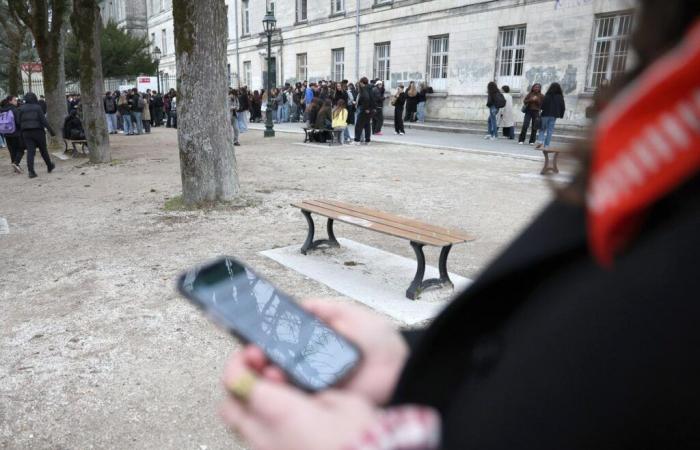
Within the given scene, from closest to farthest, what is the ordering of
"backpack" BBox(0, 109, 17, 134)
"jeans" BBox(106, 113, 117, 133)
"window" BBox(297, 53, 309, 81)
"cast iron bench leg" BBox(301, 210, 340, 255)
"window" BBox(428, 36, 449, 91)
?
"cast iron bench leg" BBox(301, 210, 340, 255) < "backpack" BBox(0, 109, 17, 134) < "jeans" BBox(106, 113, 117, 133) < "window" BBox(428, 36, 449, 91) < "window" BBox(297, 53, 309, 81)

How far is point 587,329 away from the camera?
0.54m

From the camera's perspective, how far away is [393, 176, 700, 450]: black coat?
19.8 inches

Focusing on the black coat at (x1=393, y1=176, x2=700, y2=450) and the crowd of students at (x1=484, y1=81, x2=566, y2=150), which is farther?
the crowd of students at (x1=484, y1=81, x2=566, y2=150)

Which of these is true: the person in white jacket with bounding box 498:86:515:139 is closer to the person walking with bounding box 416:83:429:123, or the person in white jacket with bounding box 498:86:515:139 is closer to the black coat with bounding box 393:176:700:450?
the person walking with bounding box 416:83:429:123

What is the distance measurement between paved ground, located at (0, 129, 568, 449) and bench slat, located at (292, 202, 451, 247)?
674mm

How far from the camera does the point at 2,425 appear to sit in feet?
9.37

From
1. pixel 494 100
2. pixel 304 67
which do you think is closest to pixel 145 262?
pixel 494 100

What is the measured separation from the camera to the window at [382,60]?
25828mm

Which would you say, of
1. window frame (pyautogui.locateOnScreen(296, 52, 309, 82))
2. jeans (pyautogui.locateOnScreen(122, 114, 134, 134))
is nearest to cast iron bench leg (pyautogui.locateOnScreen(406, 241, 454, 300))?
jeans (pyautogui.locateOnScreen(122, 114, 134, 134))

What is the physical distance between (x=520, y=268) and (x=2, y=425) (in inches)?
126

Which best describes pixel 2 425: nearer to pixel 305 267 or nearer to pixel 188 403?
pixel 188 403

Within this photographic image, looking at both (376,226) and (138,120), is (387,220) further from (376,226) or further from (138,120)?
(138,120)

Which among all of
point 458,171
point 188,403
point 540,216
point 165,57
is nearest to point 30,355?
point 188,403

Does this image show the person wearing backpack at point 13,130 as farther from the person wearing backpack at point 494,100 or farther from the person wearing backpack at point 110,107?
the person wearing backpack at point 494,100
